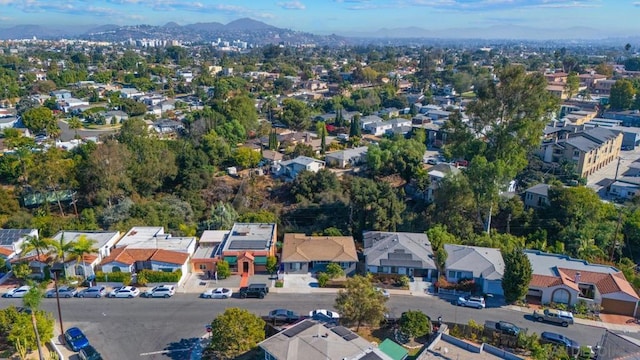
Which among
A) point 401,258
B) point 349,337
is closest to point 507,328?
point 401,258

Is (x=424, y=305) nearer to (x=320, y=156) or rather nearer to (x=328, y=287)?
(x=328, y=287)

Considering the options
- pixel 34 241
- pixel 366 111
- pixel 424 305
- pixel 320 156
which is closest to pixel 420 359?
pixel 424 305

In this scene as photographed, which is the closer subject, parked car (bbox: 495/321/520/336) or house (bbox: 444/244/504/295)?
parked car (bbox: 495/321/520/336)

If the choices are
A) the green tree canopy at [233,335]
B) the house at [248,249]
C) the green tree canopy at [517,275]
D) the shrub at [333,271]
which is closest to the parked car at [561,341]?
the green tree canopy at [517,275]

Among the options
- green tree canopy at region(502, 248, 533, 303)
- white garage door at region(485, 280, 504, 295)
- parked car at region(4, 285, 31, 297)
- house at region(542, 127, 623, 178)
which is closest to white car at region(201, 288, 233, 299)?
parked car at region(4, 285, 31, 297)

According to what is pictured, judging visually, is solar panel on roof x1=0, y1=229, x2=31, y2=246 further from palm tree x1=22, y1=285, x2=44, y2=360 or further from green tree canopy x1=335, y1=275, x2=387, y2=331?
green tree canopy x1=335, y1=275, x2=387, y2=331

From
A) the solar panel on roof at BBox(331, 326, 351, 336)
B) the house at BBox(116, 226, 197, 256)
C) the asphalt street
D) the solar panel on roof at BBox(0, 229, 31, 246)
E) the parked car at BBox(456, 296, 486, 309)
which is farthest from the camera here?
the solar panel on roof at BBox(0, 229, 31, 246)
